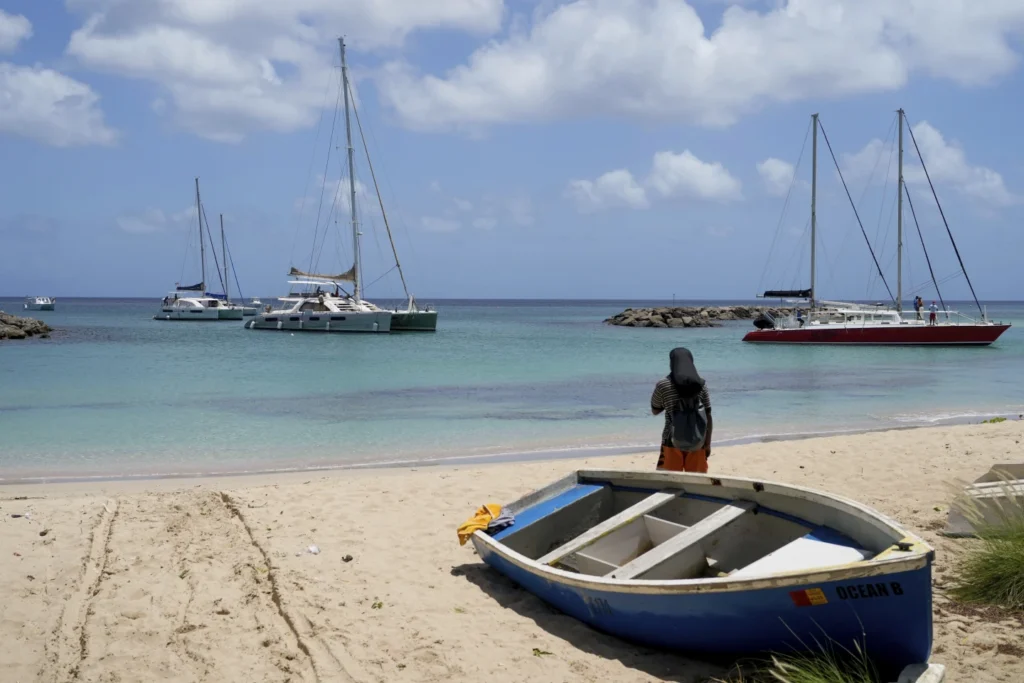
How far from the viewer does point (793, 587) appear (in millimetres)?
4441

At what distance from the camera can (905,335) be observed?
38344 mm

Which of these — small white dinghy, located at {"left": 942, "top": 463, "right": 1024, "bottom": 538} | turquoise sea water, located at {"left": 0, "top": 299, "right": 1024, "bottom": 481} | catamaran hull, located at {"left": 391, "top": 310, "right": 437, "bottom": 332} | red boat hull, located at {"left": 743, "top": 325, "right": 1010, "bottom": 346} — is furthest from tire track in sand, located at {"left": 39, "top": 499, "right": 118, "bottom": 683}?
catamaran hull, located at {"left": 391, "top": 310, "right": 437, "bottom": 332}

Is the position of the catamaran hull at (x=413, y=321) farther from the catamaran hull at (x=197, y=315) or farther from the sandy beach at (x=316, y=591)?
the sandy beach at (x=316, y=591)

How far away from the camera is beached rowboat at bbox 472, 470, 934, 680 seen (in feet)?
14.2

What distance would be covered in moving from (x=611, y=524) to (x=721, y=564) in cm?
87

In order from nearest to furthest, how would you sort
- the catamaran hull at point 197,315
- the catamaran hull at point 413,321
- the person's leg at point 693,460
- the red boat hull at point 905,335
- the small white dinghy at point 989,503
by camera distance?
the small white dinghy at point 989,503
the person's leg at point 693,460
the red boat hull at point 905,335
the catamaran hull at point 413,321
the catamaran hull at point 197,315

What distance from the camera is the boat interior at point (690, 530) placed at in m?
5.14

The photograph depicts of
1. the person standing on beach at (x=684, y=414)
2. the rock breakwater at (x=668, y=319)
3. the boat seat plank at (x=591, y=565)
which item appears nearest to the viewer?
the boat seat plank at (x=591, y=565)

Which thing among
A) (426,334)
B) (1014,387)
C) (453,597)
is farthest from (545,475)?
(426,334)

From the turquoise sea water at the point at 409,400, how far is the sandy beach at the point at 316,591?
3254 mm

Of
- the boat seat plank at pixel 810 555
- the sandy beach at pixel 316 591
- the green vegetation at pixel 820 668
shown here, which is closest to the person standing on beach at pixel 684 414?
the boat seat plank at pixel 810 555

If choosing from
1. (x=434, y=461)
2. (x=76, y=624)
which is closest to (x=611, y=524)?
(x=76, y=624)

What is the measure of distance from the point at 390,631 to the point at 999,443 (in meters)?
9.83

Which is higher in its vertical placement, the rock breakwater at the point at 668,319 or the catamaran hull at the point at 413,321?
the rock breakwater at the point at 668,319
